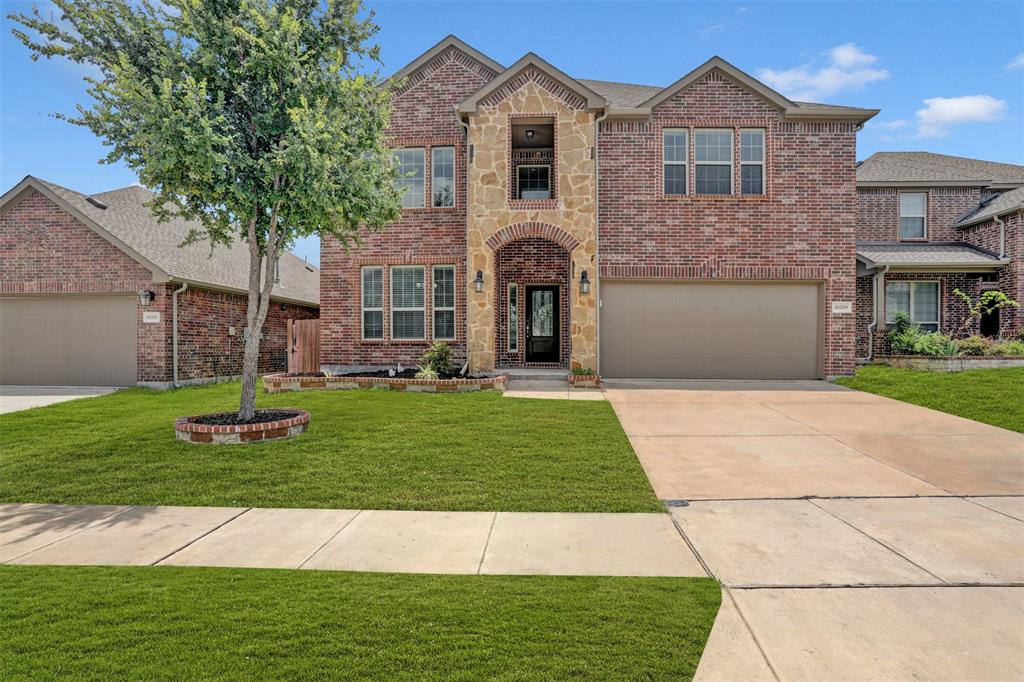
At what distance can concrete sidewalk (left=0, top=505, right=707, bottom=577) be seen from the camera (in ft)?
→ 12.8

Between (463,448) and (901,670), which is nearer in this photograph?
(901,670)

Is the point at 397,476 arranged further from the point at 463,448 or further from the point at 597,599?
the point at 597,599

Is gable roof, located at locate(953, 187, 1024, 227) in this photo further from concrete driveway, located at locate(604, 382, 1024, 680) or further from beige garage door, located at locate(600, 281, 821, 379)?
concrete driveway, located at locate(604, 382, 1024, 680)

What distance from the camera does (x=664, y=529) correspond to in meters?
4.58

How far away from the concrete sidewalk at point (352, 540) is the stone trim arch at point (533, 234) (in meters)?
9.42

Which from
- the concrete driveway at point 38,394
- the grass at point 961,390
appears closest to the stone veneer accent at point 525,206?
the grass at point 961,390

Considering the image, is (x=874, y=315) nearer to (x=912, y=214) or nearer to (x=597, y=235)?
(x=912, y=214)

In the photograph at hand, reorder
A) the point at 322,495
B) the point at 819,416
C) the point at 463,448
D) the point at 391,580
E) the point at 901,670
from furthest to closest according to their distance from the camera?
the point at 819,416 < the point at 463,448 < the point at 322,495 < the point at 391,580 < the point at 901,670

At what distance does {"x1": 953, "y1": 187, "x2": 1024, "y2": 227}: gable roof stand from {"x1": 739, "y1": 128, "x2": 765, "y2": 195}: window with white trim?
930 centimetres

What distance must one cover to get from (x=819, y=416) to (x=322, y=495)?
26.8 feet

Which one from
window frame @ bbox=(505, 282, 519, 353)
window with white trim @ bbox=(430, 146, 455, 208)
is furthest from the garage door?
window frame @ bbox=(505, 282, 519, 353)

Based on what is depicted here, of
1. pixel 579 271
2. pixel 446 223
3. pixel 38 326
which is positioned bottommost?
pixel 38 326

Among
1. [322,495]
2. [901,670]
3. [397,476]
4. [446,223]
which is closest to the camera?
[901,670]

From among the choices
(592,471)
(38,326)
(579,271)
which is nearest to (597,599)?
(592,471)
